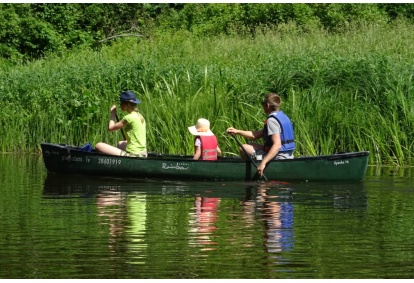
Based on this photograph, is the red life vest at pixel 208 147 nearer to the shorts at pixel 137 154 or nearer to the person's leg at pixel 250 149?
the person's leg at pixel 250 149

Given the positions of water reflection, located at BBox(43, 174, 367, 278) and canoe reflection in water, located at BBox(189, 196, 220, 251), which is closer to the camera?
water reflection, located at BBox(43, 174, 367, 278)

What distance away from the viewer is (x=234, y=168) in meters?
14.6

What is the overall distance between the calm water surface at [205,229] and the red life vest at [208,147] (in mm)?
538

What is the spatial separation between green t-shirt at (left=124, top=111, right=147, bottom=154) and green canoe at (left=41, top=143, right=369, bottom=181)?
0.27 metres

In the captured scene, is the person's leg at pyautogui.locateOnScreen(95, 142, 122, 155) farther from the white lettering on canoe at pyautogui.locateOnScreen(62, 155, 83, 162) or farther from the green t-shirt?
the white lettering on canoe at pyautogui.locateOnScreen(62, 155, 83, 162)

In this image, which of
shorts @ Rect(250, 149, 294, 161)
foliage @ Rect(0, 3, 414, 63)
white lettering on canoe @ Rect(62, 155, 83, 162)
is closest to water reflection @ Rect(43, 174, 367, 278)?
white lettering on canoe @ Rect(62, 155, 83, 162)

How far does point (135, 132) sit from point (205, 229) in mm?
5086

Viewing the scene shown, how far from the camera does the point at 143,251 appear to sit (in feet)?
29.4

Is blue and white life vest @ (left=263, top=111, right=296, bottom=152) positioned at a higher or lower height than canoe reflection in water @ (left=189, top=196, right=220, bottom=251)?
higher

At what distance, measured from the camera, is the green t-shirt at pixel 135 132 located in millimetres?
15062

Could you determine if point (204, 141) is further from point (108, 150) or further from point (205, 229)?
point (205, 229)

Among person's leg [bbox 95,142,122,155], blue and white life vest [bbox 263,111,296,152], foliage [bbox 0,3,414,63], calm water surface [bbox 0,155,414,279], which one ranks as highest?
foliage [bbox 0,3,414,63]

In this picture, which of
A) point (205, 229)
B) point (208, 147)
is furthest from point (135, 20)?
point (205, 229)

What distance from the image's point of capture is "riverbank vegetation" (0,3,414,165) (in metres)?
17.1
